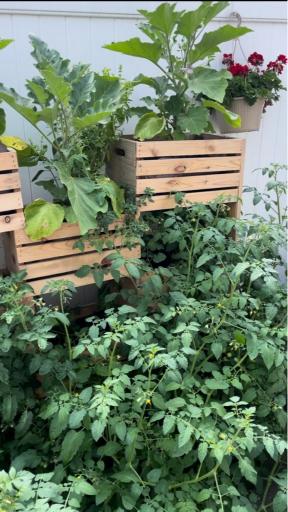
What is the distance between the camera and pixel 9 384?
1.45 metres

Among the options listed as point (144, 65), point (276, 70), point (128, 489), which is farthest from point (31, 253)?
point (276, 70)

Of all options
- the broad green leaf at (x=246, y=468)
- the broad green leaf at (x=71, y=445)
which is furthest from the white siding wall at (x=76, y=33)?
the broad green leaf at (x=246, y=468)

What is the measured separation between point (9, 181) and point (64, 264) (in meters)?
0.37

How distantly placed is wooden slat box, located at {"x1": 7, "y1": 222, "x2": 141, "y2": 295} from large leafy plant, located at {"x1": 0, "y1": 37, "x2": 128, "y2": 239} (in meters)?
0.08

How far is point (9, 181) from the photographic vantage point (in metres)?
1.47

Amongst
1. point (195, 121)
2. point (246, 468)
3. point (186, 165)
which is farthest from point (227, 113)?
point (246, 468)

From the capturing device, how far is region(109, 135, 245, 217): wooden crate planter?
67.1 inches

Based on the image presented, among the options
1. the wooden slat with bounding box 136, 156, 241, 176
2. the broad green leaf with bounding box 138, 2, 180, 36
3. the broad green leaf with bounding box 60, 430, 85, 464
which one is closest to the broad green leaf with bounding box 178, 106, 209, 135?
the wooden slat with bounding box 136, 156, 241, 176

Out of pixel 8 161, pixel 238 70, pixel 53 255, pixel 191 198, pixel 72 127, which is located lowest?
pixel 53 255

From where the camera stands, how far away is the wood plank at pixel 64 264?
1583 millimetres

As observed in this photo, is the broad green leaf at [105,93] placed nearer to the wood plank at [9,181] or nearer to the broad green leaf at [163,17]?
the broad green leaf at [163,17]

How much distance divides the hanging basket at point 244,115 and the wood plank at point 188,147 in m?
0.46

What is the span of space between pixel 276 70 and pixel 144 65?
0.71 m

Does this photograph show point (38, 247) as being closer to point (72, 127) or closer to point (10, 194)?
point (10, 194)
